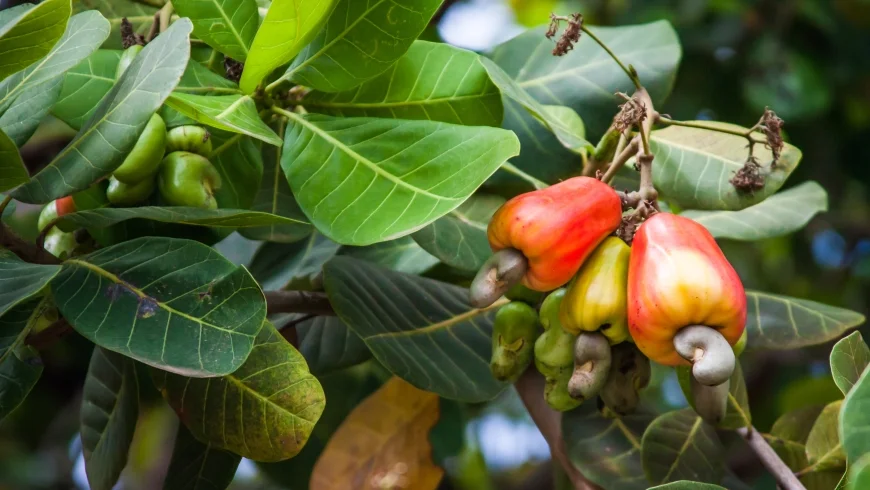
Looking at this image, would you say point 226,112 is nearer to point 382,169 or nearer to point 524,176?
point 382,169

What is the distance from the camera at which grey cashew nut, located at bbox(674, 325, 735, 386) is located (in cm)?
81

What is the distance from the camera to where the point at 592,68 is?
4.64ft

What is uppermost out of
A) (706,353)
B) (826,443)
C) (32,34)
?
(32,34)

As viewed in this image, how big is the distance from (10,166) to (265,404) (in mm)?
365

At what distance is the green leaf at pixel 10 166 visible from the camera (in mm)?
932

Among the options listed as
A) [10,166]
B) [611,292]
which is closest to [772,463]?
[611,292]

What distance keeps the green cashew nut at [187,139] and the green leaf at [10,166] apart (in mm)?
166

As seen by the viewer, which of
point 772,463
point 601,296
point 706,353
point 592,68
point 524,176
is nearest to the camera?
point 706,353

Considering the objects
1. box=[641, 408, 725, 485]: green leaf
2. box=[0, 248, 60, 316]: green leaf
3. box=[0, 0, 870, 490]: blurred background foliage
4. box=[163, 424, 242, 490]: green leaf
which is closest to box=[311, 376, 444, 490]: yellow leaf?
box=[163, 424, 242, 490]: green leaf

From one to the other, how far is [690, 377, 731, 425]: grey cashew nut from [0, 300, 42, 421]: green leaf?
0.72 metres

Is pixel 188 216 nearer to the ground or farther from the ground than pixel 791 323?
farther from the ground

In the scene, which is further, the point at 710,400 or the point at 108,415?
the point at 108,415

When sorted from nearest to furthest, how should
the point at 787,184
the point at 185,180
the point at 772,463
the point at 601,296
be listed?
1. the point at 601,296
2. the point at 185,180
3. the point at 772,463
4. the point at 787,184

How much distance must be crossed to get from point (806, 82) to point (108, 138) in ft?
8.10
